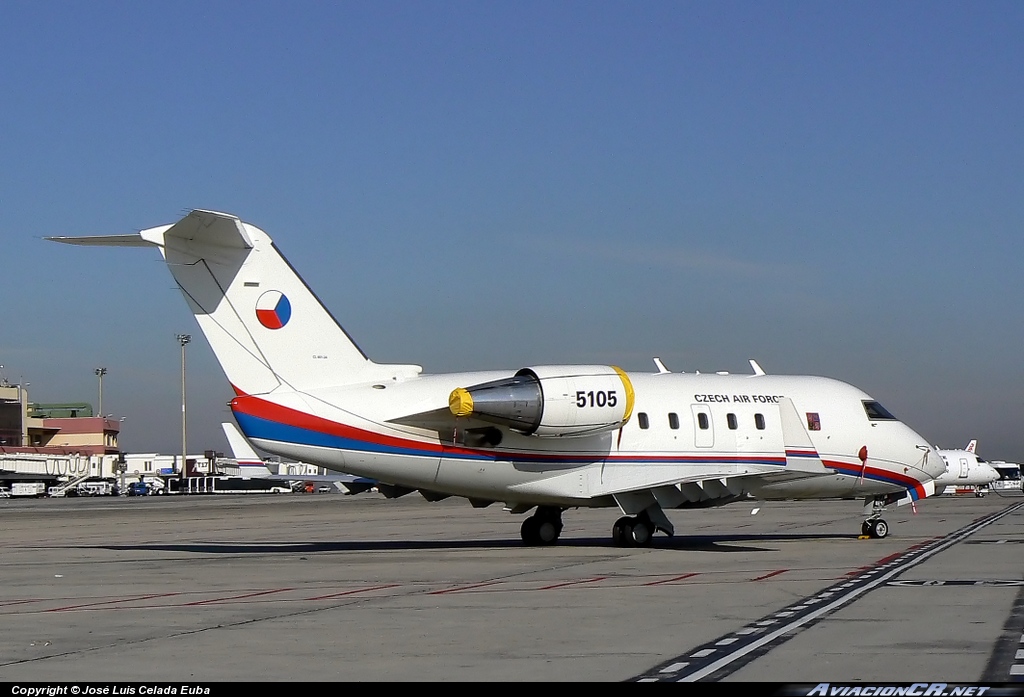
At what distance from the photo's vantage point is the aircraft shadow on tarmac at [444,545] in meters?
27.5

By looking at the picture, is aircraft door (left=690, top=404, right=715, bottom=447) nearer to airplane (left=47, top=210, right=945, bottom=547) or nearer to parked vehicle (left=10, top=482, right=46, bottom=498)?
airplane (left=47, top=210, right=945, bottom=547)

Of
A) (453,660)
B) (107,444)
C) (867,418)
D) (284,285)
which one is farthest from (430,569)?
(107,444)

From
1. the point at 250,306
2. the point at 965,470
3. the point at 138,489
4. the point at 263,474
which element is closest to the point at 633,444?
the point at 250,306

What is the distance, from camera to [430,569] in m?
21.6

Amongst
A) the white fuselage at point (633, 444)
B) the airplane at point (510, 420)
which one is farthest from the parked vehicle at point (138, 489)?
the white fuselage at point (633, 444)

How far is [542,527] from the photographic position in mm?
28500

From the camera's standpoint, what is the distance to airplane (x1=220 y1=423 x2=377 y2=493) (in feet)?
99.0

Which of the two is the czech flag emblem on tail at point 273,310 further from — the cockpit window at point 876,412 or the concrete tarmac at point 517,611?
the cockpit window at point 876,412

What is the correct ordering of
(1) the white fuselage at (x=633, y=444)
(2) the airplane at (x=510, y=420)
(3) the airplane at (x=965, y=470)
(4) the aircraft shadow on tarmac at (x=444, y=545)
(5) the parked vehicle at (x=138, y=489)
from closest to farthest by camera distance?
(2) the airplane at (x=510, y=420), (1) the white fuselage at (x=633, y=444), (4) the aircraft shadow on tarmac at (x=444, y=545), (3) the airplane at (x=965, y=470), (5) the parked vehicle at (x=138, y=489)

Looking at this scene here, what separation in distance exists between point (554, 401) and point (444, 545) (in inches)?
230

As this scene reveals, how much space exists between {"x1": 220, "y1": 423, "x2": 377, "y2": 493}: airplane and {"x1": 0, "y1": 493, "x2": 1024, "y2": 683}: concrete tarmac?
2.11m

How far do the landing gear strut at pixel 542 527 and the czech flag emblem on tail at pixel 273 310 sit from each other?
7858 mm

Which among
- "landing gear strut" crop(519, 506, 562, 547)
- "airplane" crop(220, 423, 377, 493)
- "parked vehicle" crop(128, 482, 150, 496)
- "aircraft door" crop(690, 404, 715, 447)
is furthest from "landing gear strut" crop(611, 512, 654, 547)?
"parked vehicle" crop(128, 482, 150, 496)
